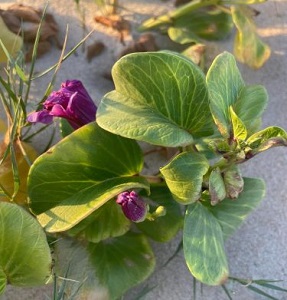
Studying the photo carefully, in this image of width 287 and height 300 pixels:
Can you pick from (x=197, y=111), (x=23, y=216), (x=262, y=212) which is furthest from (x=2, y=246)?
(x=262, y=212)

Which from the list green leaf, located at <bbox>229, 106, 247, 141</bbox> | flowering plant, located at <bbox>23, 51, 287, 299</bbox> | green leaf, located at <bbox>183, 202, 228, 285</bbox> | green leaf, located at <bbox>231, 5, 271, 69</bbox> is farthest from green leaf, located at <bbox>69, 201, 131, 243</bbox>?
green leaf, located at <bbox>231, 5, 271, 69</bbox>

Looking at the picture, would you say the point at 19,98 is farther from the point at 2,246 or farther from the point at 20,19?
the point at 20,19

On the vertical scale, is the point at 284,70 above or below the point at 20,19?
below

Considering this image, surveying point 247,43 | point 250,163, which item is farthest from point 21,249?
point 247,43

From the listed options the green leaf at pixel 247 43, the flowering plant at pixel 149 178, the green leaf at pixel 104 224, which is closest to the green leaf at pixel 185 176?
the flowering plant at pixel 149 178

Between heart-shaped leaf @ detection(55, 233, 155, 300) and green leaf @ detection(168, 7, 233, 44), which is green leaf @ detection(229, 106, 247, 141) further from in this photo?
green leaf @ detection(168, 7, 233, 44)

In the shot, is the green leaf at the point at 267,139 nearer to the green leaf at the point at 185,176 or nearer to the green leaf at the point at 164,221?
the green leaf at the point at 185,176
